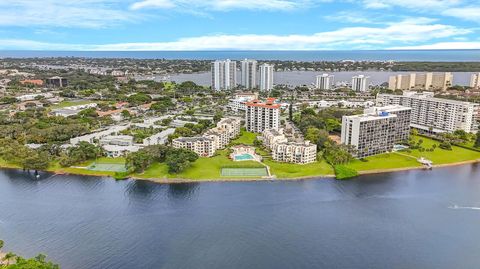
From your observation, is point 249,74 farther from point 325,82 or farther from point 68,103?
point 68,103

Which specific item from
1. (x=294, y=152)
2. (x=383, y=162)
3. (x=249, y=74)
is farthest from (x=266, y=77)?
(x=383, y=162)

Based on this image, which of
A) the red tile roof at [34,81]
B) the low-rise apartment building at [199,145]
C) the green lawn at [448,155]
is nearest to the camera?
the low-rise apartment building at [199,145]

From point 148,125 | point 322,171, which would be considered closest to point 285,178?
point 322,171

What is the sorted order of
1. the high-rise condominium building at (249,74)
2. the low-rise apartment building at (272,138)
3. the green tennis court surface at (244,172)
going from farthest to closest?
the high-rise condominium building at (249,74)
the low-rise apartment building at (272,138)
the green tennis court surface at (244,172)

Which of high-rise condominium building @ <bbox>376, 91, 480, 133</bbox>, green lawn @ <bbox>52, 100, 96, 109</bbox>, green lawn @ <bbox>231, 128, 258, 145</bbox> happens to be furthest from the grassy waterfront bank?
green lawn @ <bbox>52, 100, 96, 109</bbox>

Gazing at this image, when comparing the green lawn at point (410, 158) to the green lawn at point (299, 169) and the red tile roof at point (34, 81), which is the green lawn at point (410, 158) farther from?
the red tile roof at point (34, 81)

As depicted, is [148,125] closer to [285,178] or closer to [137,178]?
[137,178]

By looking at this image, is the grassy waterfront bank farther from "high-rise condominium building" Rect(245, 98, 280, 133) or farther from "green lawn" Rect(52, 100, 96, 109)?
"green lawn" Rect(52, 100, 96, 109)

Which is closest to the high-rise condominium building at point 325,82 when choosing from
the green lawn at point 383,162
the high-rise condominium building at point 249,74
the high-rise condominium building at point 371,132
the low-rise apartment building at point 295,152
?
the high-rise condominium building at point 249,74

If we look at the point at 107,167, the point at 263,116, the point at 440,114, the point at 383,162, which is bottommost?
the point at 107,167
